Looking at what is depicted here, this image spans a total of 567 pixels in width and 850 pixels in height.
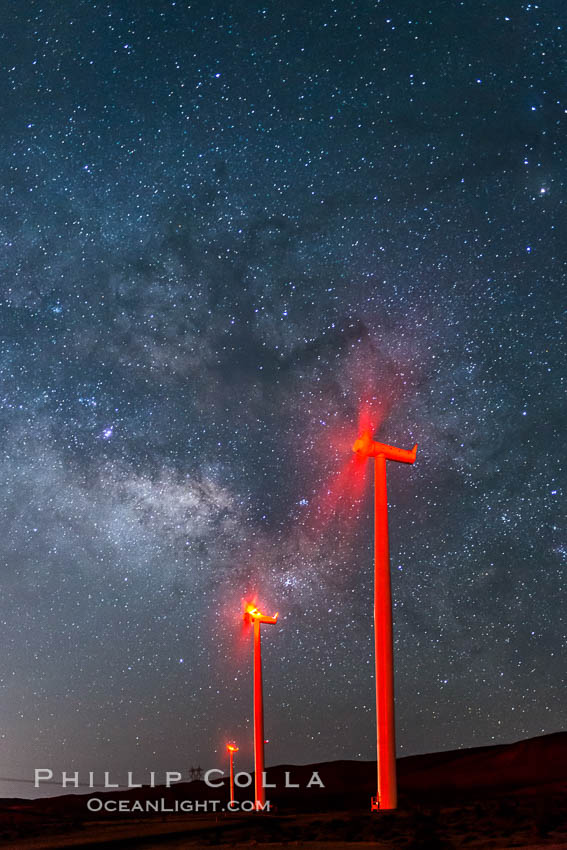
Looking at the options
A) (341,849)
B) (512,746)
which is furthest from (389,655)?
(512,746)

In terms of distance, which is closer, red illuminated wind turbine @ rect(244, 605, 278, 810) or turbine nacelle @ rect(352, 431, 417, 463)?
turbine nacelle @ rect(352, 431, 417, 463)

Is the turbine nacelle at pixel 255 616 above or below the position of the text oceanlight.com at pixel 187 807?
above

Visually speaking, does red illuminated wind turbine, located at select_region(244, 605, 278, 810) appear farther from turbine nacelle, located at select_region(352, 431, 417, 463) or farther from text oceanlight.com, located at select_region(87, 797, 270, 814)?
turbine nacelle, located at select_region(352, 431, 417, 463)

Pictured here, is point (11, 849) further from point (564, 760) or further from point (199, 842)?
point (564, 760)

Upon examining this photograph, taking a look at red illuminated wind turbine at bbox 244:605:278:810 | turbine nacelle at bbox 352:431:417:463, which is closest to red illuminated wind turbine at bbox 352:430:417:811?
turbine nacelle at bbox 352:431:417:463

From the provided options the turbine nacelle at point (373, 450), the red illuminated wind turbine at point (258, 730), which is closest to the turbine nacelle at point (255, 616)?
the red illuminated wind turbine at point (258, 730)

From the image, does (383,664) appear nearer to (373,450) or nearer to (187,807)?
(373,450)

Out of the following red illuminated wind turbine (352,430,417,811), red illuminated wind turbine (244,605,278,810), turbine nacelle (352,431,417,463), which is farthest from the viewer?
red illuminated wind turbine (244,605,278,810)

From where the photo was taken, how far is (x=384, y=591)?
26094 millimetres

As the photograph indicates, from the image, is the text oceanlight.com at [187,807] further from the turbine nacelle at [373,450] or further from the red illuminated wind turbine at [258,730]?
the turbine nacelle at [373,450]

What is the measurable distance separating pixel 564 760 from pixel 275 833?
108 m

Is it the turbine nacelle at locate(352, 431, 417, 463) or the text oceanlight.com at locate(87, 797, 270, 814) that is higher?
the turbine nacelle at locate(352, 431, 417, 463)

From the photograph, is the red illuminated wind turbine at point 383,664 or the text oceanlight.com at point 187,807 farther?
the text oceanlight.com at point 187,807

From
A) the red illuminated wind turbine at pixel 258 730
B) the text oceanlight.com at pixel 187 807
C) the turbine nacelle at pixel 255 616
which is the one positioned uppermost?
the turbine nacelle at pixel 255 616
